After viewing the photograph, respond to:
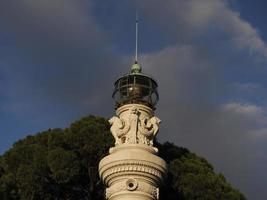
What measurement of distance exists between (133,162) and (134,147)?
665 millimetres

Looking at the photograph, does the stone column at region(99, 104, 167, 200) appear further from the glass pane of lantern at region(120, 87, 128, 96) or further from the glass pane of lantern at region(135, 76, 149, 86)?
the glass pane of lantern at region(135, 76, 149, 86)

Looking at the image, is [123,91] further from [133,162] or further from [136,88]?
[133,162]

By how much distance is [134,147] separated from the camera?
64.1ft

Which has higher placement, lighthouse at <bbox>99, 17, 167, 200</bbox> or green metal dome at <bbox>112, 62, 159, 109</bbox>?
green metal dome at <bbox>112, 62, 159, 109</bbox>

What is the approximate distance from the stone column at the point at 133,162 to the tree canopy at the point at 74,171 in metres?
5.46

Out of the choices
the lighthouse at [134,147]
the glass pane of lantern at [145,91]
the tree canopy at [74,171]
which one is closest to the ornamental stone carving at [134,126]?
the lighthouse at [134,147]

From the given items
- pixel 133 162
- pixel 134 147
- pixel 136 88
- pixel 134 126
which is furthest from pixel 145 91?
pixel 133 162

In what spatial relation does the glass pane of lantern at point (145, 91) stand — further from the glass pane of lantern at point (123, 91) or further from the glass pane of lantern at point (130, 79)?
the glass pane of lantern at point (123, 91)

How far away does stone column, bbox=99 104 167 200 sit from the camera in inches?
750

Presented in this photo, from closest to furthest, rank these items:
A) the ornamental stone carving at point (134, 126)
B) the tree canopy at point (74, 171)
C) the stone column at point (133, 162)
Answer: the stone column at point (133, 162), the ornamental stone carving at point (134, 126), the tree canopy at point (74, 171)

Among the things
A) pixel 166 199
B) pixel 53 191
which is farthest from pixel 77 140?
pixel 166 199

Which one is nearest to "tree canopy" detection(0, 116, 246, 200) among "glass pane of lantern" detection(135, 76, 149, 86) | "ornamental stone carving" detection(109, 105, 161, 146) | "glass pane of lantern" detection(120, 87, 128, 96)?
"glass pane of lantern" detection(120, 87, 128, 96)

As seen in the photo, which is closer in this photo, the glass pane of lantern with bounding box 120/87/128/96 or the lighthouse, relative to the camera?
the lighthouse

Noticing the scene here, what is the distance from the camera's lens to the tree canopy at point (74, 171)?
25.2 metres
